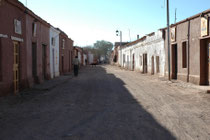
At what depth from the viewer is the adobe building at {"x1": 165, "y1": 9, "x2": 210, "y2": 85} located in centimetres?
1342

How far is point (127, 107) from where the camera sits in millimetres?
7809

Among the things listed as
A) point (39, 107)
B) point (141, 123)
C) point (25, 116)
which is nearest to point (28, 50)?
point (39, 107)

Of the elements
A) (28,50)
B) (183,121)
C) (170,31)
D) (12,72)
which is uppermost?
(170,31)

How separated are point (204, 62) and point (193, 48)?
1.16 meters

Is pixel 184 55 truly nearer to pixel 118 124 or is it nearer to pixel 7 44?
pixel 7 44

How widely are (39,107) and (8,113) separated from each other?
108 centimetres

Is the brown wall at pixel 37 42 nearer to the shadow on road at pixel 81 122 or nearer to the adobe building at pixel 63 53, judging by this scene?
the shadow on road at pixel 81 122

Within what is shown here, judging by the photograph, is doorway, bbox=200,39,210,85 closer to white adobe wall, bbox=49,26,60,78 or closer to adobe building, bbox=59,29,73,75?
white adobe wall, bbox=49,26,60,78

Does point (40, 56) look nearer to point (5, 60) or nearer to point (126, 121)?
point (5, 60)

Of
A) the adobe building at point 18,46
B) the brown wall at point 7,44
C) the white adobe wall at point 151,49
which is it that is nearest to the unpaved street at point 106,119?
the brown wall at point 7,44

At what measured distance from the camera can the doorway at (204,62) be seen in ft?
44.3

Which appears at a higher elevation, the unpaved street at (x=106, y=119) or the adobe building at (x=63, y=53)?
the adobe building at (x=63, y=53)

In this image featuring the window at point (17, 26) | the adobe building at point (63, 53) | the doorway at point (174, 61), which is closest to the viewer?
the window at point (17, 26)

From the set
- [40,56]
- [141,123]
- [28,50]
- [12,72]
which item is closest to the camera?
[141,123]
